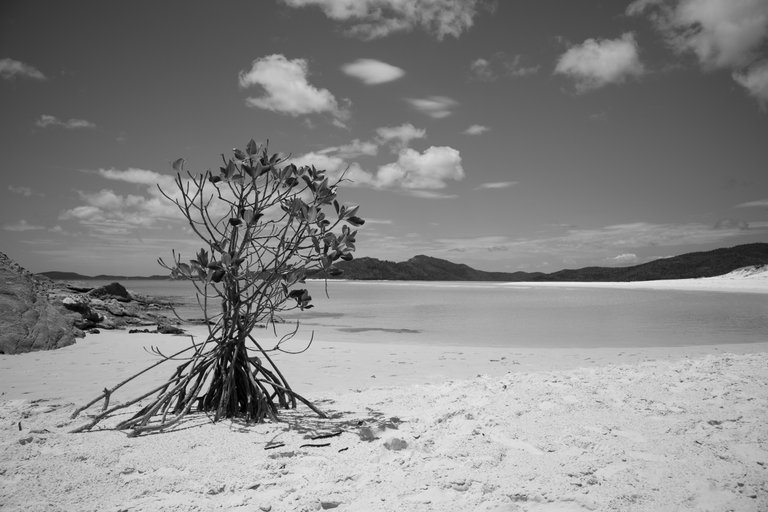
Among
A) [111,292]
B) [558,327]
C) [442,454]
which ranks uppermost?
[111,292]

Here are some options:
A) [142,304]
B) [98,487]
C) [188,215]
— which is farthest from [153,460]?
[142,304]

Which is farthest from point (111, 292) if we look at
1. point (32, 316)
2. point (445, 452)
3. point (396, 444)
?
point (445, 452)

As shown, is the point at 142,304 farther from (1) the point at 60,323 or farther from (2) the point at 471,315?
(2) the point at 471,315

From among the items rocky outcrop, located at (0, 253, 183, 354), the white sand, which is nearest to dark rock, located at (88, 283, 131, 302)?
rocky outcrop, located at (0, 253, 183, 354)

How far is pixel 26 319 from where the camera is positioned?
852 centimetres

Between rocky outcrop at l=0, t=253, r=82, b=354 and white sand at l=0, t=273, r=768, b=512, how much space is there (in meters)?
3.50

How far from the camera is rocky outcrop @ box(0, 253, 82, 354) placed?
7.95m

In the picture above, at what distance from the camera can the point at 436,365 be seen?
7445 mm

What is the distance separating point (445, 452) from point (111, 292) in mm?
20005

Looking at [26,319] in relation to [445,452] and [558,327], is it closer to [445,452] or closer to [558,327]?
[445,452]

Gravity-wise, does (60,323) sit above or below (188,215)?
below

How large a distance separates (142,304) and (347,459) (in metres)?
19.8

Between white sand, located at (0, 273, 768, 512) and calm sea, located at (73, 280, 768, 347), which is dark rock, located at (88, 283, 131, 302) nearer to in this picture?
calm sea, located at (73, 280, 768, 347)

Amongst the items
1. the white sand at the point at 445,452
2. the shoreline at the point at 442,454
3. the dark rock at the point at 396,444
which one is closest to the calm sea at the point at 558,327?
the white sand at the point at 445,452
